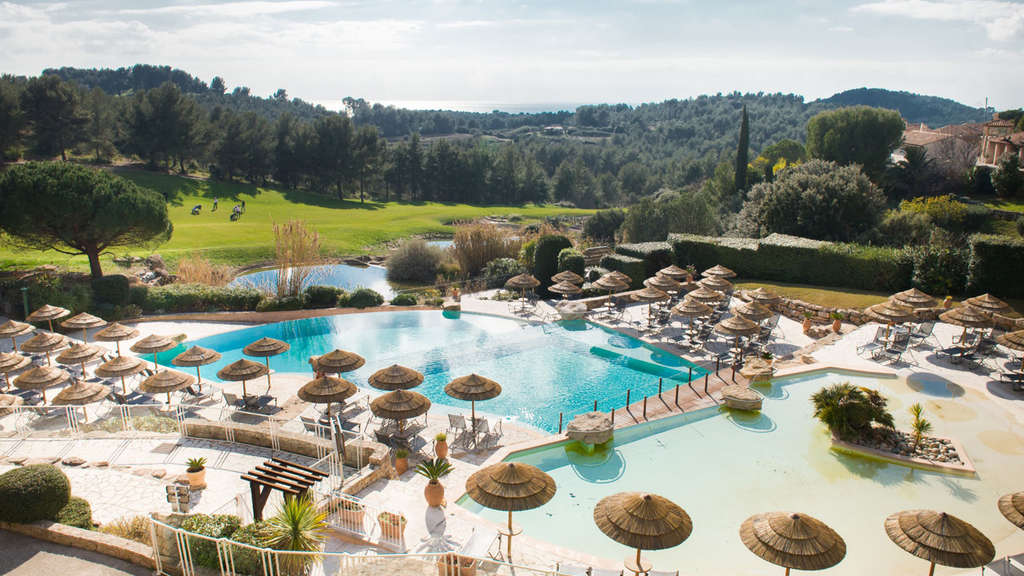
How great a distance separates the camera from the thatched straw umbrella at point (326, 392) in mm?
14539

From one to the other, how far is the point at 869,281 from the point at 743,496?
17.6 meters

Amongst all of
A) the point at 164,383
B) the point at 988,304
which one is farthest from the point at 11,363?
the point at 988,304

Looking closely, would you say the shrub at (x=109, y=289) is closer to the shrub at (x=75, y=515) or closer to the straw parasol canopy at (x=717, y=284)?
the shrub at (x=75, y=515)

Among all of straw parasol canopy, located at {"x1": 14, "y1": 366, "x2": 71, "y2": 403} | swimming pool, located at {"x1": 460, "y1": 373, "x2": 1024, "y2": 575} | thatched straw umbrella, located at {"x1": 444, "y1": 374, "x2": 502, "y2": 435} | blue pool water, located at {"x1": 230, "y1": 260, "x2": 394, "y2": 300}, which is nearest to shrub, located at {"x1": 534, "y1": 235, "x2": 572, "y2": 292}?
blue pool water, located at {"x1": 230, "y1": 260, "x2": 394, "y2": 300}

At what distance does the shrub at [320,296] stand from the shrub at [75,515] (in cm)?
1799

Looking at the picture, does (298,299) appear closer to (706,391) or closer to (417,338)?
(417,338)

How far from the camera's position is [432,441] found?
14914 mm

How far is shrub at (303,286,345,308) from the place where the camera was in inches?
1096

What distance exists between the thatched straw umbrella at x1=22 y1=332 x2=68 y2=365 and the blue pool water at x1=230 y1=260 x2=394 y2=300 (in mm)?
10088

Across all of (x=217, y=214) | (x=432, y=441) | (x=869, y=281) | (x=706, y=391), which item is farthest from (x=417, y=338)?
(x=217, y=214)

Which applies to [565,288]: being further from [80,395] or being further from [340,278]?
[340,278]

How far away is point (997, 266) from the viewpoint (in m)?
22.2

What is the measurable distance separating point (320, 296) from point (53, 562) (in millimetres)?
19383

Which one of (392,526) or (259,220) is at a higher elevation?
(259,220)
